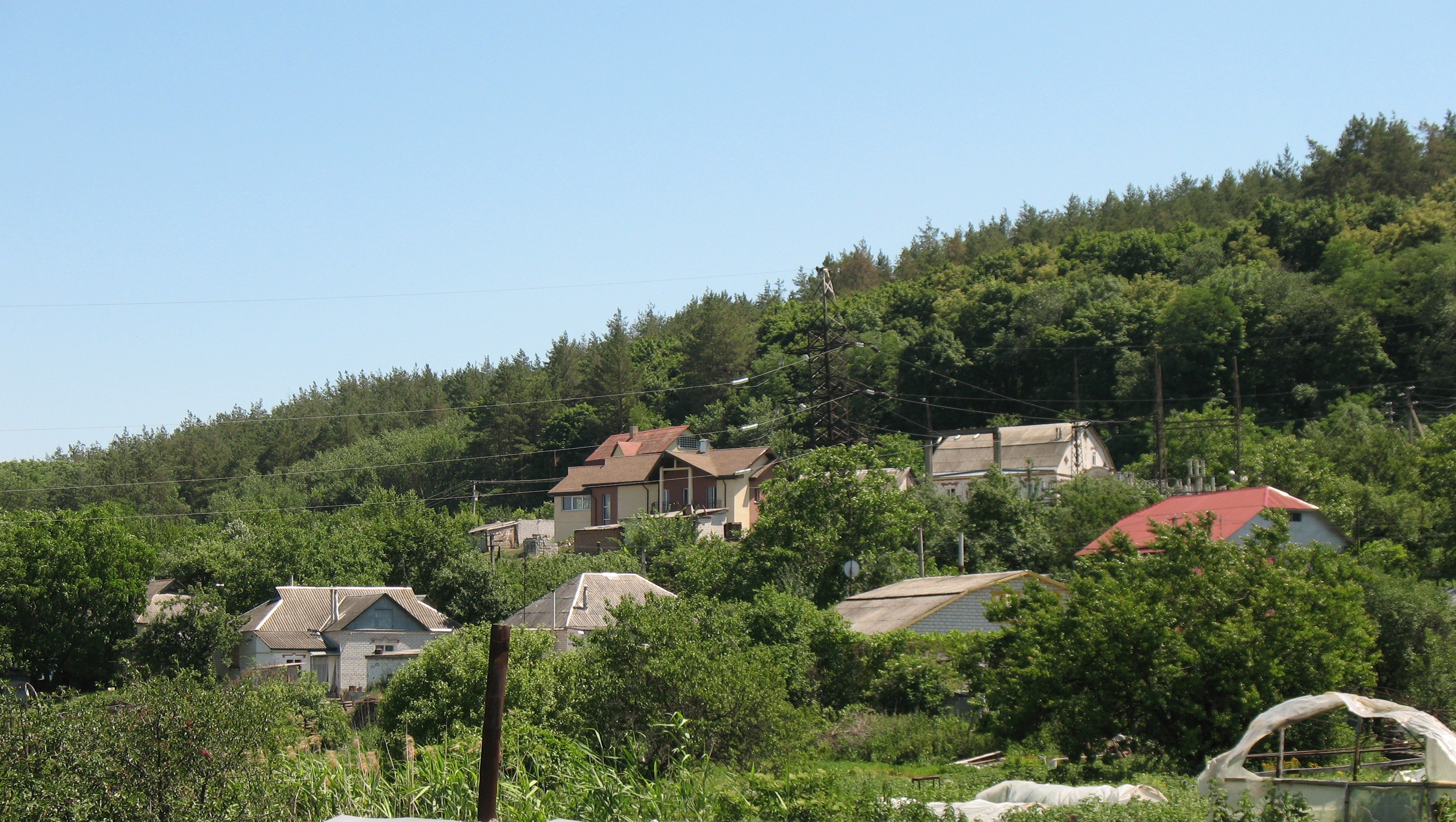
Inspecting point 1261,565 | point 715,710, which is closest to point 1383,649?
point 1261,565

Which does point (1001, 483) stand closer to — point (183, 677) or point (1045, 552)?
point (1045, 552)

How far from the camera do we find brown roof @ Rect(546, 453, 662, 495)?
69875 mm

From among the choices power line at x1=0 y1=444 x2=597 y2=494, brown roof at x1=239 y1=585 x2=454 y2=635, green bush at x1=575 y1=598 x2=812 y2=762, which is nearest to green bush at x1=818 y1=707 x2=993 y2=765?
green bush at x1=575 y1=598 x2=812 y2=762

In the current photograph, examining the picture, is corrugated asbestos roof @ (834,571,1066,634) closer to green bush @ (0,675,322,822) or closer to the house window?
the house window

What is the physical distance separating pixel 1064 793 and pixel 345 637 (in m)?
34.3

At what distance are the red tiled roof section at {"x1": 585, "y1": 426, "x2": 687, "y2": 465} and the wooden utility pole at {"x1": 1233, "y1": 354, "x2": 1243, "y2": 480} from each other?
3259 cm

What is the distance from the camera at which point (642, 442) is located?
3086 inches

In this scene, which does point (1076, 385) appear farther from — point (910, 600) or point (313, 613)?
point (313, 613)

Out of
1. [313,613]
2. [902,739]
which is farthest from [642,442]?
[902,739]

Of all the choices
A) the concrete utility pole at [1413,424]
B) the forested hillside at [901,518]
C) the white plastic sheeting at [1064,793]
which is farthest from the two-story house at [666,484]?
the white plastic sheeting at [1064,793]

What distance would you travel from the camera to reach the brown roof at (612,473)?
6988 centimetres

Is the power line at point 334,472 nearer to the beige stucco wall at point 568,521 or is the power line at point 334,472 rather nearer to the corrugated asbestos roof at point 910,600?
the beige stucco wall at point 568,521

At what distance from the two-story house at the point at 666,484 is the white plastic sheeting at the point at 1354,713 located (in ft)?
156

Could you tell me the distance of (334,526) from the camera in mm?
64812
